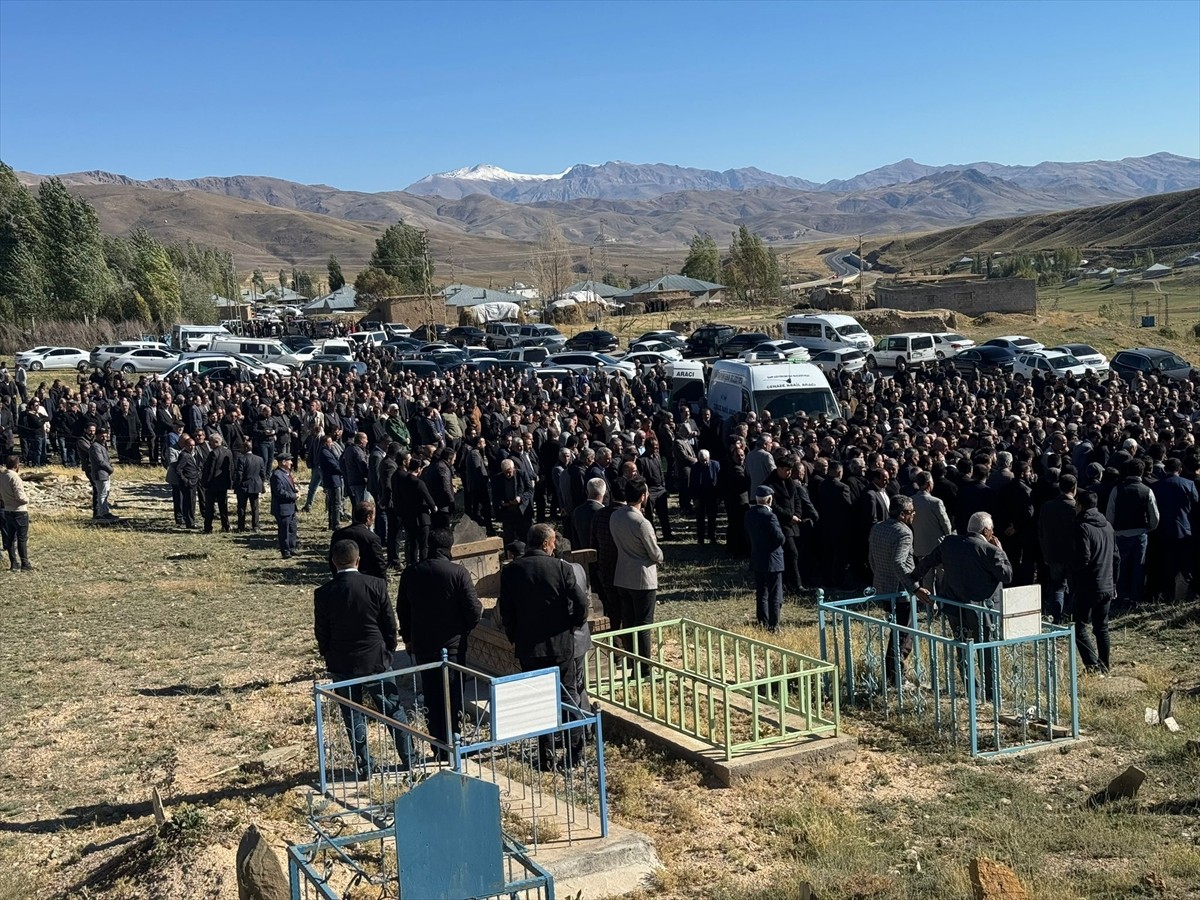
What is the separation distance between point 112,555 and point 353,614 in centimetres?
1121

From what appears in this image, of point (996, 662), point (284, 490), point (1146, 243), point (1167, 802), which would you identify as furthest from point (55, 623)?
point (1146, 243)

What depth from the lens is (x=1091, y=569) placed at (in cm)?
1034

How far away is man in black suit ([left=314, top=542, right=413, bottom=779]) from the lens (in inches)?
332

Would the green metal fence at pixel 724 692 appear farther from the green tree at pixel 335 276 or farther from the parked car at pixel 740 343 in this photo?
the green tree at pixel 335 276

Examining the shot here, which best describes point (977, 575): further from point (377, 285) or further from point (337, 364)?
point (377, 285)

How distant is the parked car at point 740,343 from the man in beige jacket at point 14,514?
27.7 m

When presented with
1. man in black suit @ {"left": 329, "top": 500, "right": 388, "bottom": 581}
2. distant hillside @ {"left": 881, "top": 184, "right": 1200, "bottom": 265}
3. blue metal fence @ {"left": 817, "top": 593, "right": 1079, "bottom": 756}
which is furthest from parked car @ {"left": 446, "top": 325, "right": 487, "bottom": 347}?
distant hillside @ {"left": 881, "top": 184, "right": 1200, "bottom": 265}

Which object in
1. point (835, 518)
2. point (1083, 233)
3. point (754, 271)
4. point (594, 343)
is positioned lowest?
point (835, 518)

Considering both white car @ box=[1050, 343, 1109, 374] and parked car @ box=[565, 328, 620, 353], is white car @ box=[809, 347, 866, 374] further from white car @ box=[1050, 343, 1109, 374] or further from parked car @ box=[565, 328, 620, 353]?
parked car @ box=[565, 328, 620, 353]

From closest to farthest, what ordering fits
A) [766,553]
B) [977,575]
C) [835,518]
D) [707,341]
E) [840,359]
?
1. [977,575]
2. [766,553]
3. [835,518]
4. [840,359]
5. [707,341]

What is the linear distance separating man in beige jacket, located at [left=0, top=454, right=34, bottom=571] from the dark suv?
2946 cm

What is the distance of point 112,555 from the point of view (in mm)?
18125

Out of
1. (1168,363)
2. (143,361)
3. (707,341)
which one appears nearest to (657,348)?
(707,341)

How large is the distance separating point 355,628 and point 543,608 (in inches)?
54.0
